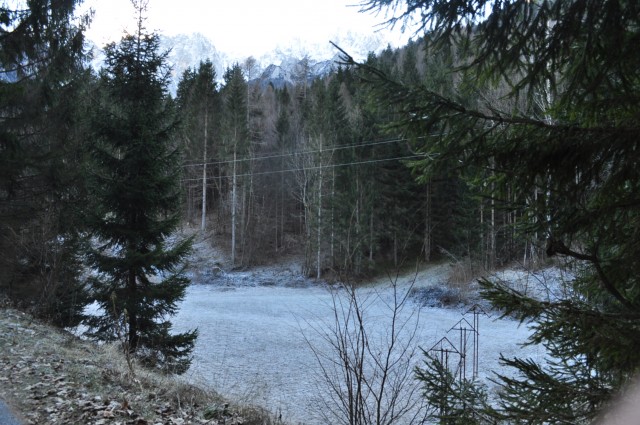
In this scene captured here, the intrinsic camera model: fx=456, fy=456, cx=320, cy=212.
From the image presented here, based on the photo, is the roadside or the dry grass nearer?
the roadside

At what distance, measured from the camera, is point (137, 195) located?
10734mm

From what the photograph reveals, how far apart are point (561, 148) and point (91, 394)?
519 centimetres

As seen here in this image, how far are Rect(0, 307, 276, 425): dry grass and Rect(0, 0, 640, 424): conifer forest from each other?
2.83ft

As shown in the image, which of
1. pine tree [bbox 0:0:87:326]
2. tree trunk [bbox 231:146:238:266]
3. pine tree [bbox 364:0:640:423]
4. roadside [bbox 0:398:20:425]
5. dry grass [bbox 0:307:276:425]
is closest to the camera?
pine tree [bbox 364:0:640:423]

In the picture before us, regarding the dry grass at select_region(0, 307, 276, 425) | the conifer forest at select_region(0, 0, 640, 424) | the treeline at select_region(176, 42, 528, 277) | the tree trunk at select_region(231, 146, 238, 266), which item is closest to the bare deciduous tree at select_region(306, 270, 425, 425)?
the conifer forest at select_region(0, 0, 640, 424)

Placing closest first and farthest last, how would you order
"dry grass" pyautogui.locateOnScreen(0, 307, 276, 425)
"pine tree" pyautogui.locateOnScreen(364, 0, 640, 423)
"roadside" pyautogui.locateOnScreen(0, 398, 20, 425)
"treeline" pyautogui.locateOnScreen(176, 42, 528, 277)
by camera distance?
"pine tree" pyautogui.locateOnScreen(364, 0, 640, 423) < "roadside" pyautogui.locateOnScreen(0, 398, 20, 425) < "dry grass" pyautogui.locateOnScreen(0, 307, 276, 425) < "treeline" pyautogui.locateOnScreen(176, 42, 528, 277)

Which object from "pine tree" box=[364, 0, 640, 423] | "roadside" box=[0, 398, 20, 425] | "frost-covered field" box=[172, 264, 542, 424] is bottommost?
"frost-covered field" box=[172, 264, 542, 424]

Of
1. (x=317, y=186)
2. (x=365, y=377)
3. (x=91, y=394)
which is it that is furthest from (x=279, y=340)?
(x=317, y=186)

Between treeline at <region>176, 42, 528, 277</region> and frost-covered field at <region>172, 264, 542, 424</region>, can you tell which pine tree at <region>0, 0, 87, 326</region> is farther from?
treeline at <region>176, 42, 528, 277</region>

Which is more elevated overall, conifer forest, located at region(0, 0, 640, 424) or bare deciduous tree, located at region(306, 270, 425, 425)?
conifer forest, located at region(0, 0, 640, 424)

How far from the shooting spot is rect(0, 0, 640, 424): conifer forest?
8.05 ft

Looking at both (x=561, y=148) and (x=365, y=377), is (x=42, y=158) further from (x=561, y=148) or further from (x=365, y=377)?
(x=561, y=148)

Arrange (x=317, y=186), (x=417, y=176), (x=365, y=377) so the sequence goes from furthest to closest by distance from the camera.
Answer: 1. (x=317, y=186)
2. (x=365, y=377)
3. (x=417, y=176)

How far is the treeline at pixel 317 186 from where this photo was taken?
29672 millimetres
